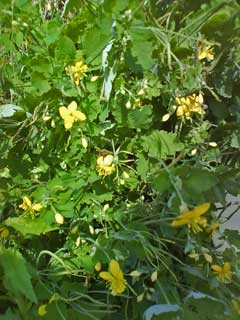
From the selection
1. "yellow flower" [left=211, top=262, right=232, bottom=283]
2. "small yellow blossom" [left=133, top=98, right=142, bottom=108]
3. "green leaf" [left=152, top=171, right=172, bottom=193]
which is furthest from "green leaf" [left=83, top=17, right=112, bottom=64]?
"yellow flower" [left=211, top=262, right=232, bottom=283]

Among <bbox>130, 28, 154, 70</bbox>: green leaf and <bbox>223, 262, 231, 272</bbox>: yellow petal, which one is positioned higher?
<bbox>130, 28, 154, 70</bbox>: green leaf

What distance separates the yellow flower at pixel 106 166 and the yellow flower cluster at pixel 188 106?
167 mm

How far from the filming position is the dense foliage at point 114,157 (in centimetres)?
102

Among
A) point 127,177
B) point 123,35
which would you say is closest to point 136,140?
point 127,177

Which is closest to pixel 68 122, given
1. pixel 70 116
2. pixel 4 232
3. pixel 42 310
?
pixel 70 116

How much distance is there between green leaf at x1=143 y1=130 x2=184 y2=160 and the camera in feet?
3.55

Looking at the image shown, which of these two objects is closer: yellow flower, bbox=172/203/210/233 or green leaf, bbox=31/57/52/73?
yellow flower, bbox=172/203/210/233

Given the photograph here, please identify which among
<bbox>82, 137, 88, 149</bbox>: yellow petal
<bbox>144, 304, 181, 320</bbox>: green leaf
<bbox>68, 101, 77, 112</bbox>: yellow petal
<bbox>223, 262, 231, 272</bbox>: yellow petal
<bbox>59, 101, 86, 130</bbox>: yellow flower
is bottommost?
<bbox>144, 304, 181, 320</bbox>: green leaf

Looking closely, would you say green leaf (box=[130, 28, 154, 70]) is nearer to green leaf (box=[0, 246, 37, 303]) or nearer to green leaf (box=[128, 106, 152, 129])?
green leaf (box=[128, 106, 152, 129])

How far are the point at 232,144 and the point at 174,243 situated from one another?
0.25m

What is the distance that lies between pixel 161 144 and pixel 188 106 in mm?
92

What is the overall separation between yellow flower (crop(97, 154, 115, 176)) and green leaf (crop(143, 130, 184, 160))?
0.25 feet

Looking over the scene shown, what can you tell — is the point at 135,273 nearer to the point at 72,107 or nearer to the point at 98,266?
the point at 98,266

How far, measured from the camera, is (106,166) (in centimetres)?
105
